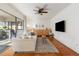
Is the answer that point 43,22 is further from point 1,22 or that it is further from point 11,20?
point 1,22

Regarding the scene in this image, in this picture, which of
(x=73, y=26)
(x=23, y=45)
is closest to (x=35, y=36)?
(x=23, y=45)

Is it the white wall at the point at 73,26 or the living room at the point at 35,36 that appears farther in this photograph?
the living room at the point at 35,36

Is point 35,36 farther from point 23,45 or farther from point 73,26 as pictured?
point 73,26

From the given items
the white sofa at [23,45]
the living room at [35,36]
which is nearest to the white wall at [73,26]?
the living room at [35,36]

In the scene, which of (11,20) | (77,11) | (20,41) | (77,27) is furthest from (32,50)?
(11,20)

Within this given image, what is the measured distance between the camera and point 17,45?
4.61m

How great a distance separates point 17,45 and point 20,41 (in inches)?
8.9

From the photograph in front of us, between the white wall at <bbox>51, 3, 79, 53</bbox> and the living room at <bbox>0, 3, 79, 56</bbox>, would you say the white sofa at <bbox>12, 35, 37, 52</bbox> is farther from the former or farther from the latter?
the white wall at <bbox>51, 3, 79, 53</bbox>

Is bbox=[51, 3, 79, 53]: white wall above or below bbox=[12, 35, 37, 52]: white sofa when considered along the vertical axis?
above

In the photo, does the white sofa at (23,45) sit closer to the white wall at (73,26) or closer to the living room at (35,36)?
the living room at (35,36)

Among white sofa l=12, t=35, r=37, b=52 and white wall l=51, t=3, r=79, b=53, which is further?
white sofa l=12, t=35, r=37, b=52

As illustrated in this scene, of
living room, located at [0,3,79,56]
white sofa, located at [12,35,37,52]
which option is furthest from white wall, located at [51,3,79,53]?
white sofa, located at [12,35,37,52]

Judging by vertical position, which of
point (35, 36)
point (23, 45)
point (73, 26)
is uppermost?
point (73, 26)

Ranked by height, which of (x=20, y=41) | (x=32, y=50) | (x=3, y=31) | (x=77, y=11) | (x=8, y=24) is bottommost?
(x=32, y=50)
